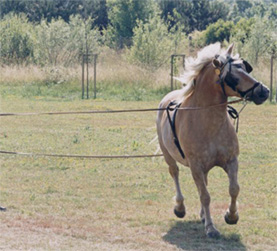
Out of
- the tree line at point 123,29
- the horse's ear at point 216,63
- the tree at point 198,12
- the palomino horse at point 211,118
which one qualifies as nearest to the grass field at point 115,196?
the palomino horse at point 211,118

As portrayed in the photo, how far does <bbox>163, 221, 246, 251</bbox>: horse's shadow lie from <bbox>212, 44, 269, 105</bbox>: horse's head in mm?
1679

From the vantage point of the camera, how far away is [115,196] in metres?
10.2

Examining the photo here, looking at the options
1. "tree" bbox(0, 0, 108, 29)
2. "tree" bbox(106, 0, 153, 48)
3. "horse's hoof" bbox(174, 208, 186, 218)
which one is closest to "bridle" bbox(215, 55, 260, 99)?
"horse's hoof" bbox(174, 208, 186, 218)

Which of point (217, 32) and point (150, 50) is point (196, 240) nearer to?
point (150, 50)

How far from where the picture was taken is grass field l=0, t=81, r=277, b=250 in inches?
298

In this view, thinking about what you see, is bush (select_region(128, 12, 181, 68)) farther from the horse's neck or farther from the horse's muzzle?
the horse's muzzle

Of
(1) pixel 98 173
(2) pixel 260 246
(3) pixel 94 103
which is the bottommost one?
(3) pixel 94 103

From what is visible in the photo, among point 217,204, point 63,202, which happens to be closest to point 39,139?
point 63,202

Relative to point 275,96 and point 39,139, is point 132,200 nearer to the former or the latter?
point 39,139

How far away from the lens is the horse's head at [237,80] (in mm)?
7293

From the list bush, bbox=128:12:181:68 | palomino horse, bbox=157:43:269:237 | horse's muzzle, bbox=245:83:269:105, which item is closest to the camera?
horse's muzzle, bbox=245:83:269:105

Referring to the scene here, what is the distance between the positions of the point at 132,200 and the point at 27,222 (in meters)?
2.03

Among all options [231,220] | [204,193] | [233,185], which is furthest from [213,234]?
[233,185]

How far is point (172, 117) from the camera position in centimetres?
845
